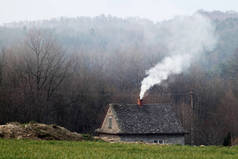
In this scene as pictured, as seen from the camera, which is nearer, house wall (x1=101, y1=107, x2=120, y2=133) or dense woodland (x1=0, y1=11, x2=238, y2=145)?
house wall (x1=101, y1=107, x2=120, y2=133)

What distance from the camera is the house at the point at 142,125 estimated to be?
1656 inches

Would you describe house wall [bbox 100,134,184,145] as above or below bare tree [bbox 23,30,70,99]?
below

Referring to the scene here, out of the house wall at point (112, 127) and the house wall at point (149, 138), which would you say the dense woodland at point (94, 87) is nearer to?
the house wall at point (149, 138)

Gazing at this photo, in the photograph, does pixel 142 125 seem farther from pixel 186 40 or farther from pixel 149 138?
pixel 186 40

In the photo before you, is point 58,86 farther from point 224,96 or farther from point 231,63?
point 231,63

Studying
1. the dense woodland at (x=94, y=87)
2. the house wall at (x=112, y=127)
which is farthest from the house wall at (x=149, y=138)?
the dense woodland at (x=94, y=87)

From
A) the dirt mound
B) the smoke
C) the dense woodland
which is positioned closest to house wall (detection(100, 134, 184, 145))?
the dense woodland

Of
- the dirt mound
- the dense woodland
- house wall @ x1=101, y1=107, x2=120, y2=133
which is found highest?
the dense woodland

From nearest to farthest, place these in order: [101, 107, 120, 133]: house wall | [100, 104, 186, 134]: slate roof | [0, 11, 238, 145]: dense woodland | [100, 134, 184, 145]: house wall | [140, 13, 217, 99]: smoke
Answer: [100, 134, 184, 145]: house wall, [100, 104, 186, 134]: slate roof, [101, 107, 120, 133]: house wall, [0, 11, 238, 145]: dense woodland, [140, 13, 217, 99]: smoke

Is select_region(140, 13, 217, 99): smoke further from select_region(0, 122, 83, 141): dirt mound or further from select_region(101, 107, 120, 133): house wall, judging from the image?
select_region(0, 122, 83, 141): dirt mound

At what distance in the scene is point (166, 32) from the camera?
127m

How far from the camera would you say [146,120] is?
1700 inches

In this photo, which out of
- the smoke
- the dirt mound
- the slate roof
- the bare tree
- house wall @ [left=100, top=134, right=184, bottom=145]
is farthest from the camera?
the smoke

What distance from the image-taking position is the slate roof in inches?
1665
